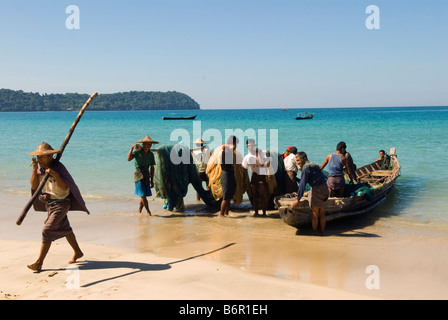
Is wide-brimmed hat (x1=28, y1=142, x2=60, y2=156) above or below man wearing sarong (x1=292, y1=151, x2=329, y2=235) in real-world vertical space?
above

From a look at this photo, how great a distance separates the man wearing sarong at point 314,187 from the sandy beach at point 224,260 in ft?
1.29

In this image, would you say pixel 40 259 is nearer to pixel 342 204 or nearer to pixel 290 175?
pixel 342 204

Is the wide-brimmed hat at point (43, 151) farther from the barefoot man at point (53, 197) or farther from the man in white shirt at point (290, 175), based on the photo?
the man in white shirt at point (290, 175)

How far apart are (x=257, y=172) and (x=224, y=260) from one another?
296 cm

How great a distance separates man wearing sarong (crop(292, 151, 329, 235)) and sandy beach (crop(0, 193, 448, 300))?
0.39m

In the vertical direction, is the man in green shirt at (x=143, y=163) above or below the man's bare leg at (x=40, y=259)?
above

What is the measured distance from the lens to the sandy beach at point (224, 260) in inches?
194

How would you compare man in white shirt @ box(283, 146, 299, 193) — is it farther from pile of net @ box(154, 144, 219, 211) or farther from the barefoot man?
the barefoot man

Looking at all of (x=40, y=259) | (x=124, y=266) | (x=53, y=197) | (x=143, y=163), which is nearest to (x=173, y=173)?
(x=143, y=163)

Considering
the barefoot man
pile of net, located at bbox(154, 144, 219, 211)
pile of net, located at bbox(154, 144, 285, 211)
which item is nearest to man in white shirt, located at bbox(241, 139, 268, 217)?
pile of net, located at bbox(154, 144, 285, 211)

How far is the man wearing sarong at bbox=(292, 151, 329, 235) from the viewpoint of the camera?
23.2 feet

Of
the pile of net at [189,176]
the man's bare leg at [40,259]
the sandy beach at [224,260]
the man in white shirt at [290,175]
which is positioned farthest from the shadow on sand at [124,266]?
the man in white shirt at [290,175]
